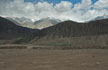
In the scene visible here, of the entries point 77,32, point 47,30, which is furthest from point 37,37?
point 77,32

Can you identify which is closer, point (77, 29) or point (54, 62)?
point (54, 62)

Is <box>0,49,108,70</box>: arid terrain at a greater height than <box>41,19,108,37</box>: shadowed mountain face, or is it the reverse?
A: <box>41,19,108,37</box>: shadowed mountain face

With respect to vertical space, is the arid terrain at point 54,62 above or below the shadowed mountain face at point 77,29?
below

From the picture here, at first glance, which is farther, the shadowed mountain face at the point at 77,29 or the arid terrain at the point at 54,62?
the shadowed mountain face at the point at 77,29

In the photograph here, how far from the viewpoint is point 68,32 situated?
408 ft

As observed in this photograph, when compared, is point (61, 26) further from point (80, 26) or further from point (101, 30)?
point (101, 30)

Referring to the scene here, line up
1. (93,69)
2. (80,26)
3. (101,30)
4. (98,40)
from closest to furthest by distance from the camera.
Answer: (93,69)
(98,40)
(101,30)
(80,26)

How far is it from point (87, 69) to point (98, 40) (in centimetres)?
7445

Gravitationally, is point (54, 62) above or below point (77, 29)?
below

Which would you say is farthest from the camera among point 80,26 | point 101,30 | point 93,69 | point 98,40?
point 80,26

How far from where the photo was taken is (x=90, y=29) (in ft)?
403

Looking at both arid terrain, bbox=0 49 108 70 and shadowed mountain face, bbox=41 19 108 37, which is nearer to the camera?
arid terrain, bbox=0 49 108 70

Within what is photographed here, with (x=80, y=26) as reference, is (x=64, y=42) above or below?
below

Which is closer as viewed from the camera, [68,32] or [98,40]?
[98,40]
